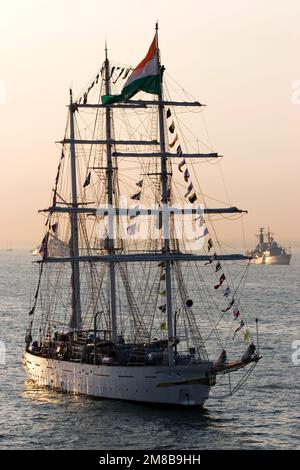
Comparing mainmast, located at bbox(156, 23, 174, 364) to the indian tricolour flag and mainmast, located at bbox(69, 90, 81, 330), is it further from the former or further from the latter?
mainmast, located at bbox(69, 90, 81, 330)

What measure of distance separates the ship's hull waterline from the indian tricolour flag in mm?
17220

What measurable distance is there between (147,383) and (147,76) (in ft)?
61.9

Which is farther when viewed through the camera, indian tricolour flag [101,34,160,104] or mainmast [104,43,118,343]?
mainmast [104,43,118,343]

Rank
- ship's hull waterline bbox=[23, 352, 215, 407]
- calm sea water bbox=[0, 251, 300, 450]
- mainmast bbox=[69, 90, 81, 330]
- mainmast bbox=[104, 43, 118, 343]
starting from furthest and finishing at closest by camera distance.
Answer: mainmast bbox=[69, 90, 81, 330]
mainmast bbox=[104, 43, 118, 343]
ship's hull waterline bbox=[23, 352, 215, 407]
calm sea water bbox=[0, 251, 300, 450]

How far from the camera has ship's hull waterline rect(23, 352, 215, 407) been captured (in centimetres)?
6950

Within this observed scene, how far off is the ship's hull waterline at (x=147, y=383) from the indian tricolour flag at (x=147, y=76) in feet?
56.5

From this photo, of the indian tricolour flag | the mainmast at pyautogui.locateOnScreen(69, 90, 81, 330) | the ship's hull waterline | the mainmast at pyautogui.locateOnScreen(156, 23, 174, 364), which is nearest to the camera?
the ship's hull waterline

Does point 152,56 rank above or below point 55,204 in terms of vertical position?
above

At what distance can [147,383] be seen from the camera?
231 ft

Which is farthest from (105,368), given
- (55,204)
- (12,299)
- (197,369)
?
(12,299)

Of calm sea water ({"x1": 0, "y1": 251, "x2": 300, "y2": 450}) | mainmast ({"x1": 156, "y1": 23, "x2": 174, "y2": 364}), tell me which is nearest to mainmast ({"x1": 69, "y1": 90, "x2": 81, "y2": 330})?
calm sea water ({"x1": 0, "y1": 251, "x2": 300, "y2": 450})

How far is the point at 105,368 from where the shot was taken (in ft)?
239
